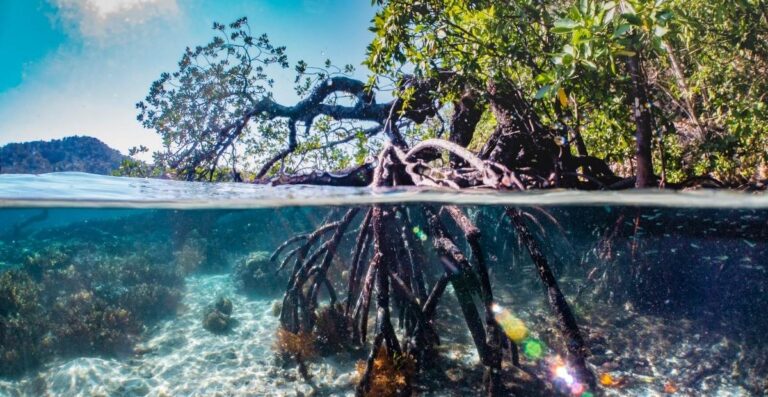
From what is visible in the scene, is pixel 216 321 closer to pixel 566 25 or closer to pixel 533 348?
pixel 533 348

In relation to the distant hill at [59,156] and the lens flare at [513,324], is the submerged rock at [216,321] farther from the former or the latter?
the distant hill at [59,156]

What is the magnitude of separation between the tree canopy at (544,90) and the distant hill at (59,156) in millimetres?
16654

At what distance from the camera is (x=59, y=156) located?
24.8 metres

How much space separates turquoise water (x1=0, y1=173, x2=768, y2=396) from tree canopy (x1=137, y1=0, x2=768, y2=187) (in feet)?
3.58

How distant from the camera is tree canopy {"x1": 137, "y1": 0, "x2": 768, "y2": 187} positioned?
452 cm

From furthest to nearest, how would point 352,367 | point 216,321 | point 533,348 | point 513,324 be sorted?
point 216,321
point 513,324
point 533,348
point 352,367

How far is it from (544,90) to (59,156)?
32.4 meters

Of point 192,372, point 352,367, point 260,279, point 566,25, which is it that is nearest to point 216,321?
point 192,372

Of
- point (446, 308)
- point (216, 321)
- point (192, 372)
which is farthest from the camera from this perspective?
point (446, 308)

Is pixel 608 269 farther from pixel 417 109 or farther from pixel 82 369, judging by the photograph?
pixel 82 369

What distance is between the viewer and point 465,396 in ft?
19.5

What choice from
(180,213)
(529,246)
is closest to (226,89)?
(180,213)

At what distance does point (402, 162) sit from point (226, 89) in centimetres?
552

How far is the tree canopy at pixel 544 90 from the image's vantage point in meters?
4.52
